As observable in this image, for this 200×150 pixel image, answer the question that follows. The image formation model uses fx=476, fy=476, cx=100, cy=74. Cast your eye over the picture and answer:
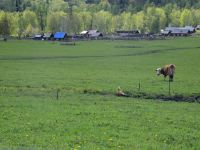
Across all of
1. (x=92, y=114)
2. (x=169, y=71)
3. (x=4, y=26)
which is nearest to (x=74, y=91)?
(x=169, y=71)

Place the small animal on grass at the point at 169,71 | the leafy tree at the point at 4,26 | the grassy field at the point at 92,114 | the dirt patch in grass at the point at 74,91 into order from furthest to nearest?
the leafy tree at the point at 4,26
the small animal on grass at the point at 169,71
the dirt patch in grass at the point at 74,91
the grassy field at the point at 92,114

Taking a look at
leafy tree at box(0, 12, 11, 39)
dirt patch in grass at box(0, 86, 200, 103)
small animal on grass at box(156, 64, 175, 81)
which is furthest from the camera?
leafy tree at box(0, 12, 11, 39)

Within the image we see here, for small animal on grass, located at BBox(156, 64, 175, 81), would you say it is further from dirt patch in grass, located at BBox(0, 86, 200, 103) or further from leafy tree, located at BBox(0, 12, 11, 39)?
leafy tree, located at BBox(0, 12, 11, 39)

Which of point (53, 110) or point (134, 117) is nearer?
point (134, 117)

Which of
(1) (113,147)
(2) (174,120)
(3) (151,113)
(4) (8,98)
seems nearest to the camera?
(1) (113,147)

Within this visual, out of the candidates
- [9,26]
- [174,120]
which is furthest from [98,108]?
[9,26]

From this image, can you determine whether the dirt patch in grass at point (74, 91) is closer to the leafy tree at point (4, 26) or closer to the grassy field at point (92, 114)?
the grassy field at point (92, 114)

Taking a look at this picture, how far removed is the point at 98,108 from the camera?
28.6m

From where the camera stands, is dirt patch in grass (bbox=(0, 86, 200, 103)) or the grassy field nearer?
the grassy field

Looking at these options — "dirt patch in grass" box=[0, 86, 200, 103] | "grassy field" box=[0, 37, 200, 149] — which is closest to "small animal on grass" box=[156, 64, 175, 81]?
"grassy field" box=[0, 37, 200, 149]

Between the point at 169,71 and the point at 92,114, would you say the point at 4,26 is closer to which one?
the point at 169,71

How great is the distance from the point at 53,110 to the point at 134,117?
493cm

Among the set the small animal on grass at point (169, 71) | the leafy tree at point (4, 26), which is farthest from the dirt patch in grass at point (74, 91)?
the leafy tree at point (4, 26)

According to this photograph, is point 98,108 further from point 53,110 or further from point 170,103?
point 170,103
